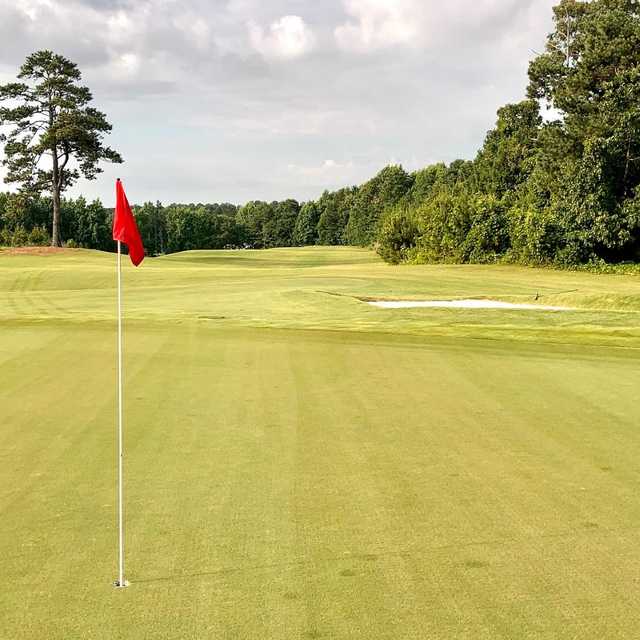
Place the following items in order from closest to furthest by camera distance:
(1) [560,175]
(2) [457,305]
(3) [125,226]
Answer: (3) [125,226] < (2) [457,305] < (1) [560,175]

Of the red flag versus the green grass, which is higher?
the red flag

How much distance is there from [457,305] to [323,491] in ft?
59.1

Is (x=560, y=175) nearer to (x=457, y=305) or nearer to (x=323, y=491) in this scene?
(x=457, y=305)

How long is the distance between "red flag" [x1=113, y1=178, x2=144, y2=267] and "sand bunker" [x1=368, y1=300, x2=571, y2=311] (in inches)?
698

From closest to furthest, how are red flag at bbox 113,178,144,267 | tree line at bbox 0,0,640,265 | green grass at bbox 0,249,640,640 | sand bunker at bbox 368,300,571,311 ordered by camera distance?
green grass at bbox 0,249,640,640 → red flag at bbox 113,178,144,267 → sand bunker at bbox 368,300,571,311 → tree line at bbox 0,0,640,265

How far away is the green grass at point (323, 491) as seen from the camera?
3.88 m

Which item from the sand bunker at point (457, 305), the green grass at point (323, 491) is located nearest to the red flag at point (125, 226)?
the green grass at point (323, 491)

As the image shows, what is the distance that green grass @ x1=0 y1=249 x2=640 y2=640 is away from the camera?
388 cm

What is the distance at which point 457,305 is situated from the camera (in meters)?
23.1

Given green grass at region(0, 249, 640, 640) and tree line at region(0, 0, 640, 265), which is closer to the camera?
green grass at region(0, 249, 640, 640)

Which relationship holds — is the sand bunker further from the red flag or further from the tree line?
the tree line

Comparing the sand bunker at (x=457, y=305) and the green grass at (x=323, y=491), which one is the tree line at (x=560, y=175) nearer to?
the sand bunker at (x=457, y=305)

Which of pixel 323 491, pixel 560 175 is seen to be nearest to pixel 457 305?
pixel 323 491

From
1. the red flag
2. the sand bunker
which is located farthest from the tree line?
the red flag
